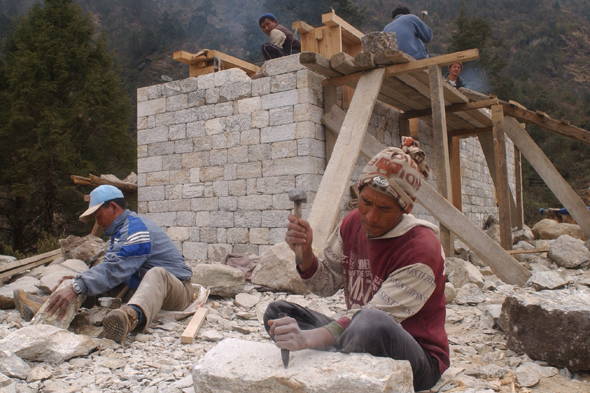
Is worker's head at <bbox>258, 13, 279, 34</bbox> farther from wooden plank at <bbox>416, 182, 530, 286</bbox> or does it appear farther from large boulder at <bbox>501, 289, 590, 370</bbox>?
large boulder at <bbox>501, 289, 590, 370</bbox>

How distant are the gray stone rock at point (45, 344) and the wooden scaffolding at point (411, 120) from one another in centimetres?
240

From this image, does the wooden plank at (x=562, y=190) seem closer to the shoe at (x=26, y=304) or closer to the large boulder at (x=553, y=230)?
the large boulder at (x=553, y=230)

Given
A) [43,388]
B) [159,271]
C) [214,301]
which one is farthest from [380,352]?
[214,301]

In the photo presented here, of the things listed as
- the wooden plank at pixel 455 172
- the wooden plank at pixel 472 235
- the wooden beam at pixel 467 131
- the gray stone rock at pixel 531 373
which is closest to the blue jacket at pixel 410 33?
the wooden plank at pixel 472 235

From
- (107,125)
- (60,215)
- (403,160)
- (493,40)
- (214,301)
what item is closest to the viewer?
(403,160)

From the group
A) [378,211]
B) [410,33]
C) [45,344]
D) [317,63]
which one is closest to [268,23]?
[410,33]

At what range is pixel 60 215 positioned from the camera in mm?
16281

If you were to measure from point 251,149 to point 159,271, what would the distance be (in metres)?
3.36

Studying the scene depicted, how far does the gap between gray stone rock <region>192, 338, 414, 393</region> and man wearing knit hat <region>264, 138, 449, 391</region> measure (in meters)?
0.08

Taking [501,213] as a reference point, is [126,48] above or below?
above

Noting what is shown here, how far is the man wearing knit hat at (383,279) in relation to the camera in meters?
1.99

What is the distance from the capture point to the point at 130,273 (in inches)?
141

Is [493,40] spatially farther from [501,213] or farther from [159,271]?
[159,271]

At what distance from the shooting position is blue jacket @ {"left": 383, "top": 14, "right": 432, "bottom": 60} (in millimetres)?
6895
